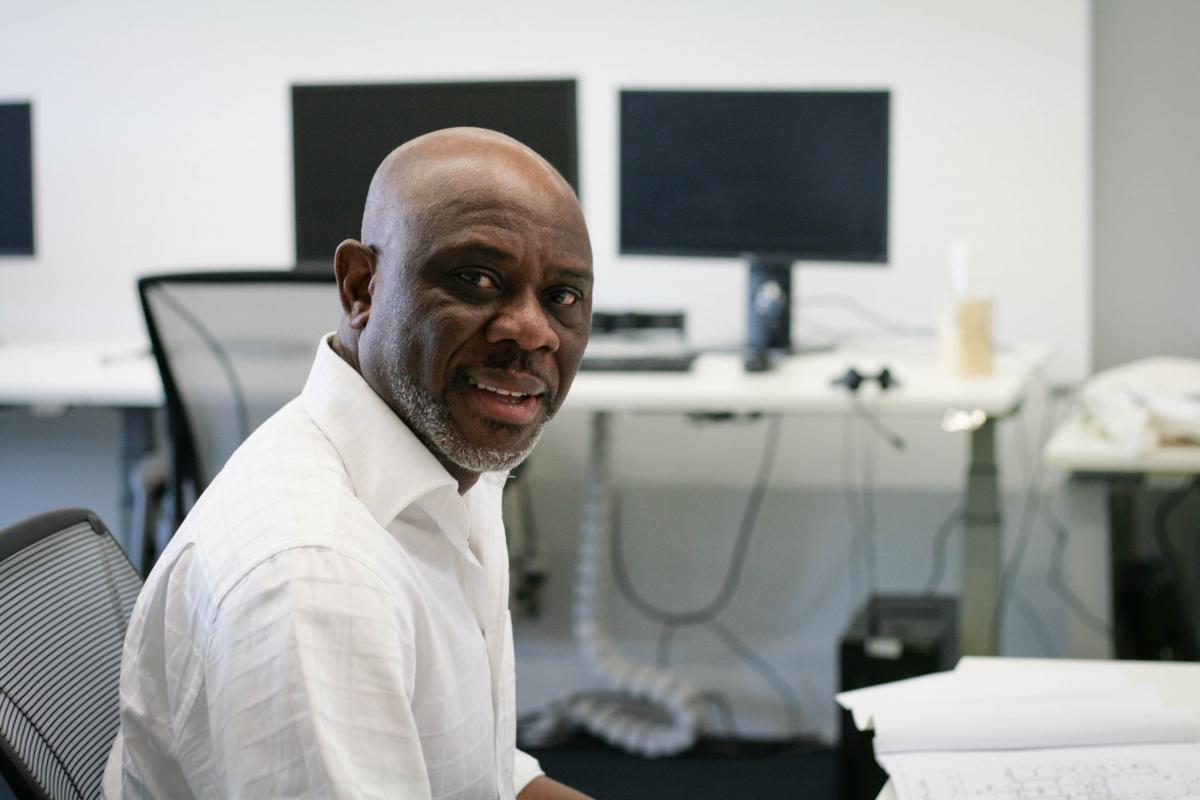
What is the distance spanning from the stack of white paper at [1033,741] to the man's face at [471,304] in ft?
1.19

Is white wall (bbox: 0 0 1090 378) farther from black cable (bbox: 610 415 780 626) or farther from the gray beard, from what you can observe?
the gray beard

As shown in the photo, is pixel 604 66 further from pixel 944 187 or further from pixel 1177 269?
pixel 1177 269

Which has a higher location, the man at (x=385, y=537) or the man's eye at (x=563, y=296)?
the man's eye at (x=563, y=296)

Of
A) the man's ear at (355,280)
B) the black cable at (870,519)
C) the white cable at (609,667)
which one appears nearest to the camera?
the man's ear at (355,280)

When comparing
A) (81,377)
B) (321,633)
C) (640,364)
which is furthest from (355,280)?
(81,377)

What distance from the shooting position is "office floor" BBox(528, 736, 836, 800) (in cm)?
257

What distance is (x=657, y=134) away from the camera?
103 inches

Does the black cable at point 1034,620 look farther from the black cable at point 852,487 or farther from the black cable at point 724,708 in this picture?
the black cable at point 724,708

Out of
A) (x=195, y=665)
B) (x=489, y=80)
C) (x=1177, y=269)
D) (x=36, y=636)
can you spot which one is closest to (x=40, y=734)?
(x=36, y=636)

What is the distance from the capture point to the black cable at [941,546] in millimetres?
2953

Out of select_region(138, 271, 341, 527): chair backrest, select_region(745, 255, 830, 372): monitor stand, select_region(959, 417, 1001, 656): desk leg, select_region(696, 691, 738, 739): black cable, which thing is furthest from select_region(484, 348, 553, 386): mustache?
select_region(696, 691, 738, 739): black cable

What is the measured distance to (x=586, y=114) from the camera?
301 cm

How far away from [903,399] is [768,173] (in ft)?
2.14

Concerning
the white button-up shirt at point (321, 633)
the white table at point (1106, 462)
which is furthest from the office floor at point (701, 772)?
the white button-up shirt at point (321, 633)
